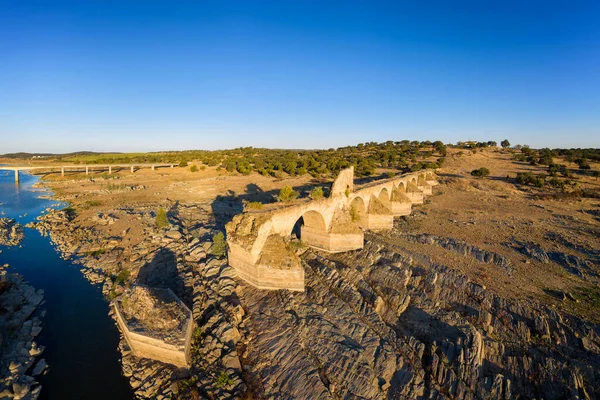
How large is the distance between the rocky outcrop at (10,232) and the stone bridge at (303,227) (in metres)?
25.1

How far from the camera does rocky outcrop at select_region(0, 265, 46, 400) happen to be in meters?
12.1

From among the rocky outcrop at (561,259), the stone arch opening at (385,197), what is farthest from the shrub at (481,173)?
the rocky outcrop at (561,259)

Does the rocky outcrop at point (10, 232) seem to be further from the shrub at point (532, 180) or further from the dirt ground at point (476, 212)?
the shrub at point (532, 180)

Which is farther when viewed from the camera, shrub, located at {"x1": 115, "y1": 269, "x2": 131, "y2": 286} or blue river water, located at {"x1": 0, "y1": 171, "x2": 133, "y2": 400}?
shrub, located at {"x1": 115, "y1": 269, "x2": 131, "y2": 286}

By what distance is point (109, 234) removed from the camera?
28938mm

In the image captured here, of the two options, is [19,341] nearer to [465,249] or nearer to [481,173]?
[465,249]

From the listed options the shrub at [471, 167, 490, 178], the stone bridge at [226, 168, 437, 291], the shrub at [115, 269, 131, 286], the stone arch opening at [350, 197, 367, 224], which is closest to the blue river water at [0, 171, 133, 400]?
the shrub at [115, 269, 131, 286]

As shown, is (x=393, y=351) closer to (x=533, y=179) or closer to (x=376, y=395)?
(x=376, y=395)

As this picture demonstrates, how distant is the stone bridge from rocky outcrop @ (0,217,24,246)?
25086 mm

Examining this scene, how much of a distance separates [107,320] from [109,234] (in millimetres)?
14887

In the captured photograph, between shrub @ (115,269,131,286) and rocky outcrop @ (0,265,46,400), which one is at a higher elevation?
shrub @ (115,269,131,286)

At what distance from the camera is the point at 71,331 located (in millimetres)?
16016

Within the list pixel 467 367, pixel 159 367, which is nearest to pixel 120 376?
pixel 159 367

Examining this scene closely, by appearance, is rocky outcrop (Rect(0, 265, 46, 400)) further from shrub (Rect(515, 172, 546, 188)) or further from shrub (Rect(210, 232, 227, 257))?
shrub (Rect(515, 172, 546, 188))
